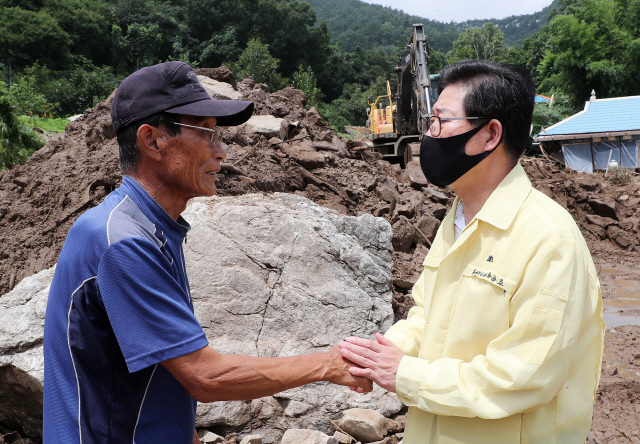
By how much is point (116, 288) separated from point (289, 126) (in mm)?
7983

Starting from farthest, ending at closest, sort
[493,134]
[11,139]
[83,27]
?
1. [83,27]
2. [11,139]
3. [493,134]

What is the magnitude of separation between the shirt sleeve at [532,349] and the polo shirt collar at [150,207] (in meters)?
1.11

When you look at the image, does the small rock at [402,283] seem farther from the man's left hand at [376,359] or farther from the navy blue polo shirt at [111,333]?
the navy blue polo shirt at [111,333]

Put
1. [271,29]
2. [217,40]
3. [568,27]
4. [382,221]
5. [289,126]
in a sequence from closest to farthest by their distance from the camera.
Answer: [382,221]
[289,126]
[568,27]
[217,40]
[271,29]

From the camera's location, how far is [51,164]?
23.7 ft

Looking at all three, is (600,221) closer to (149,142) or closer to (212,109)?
(212,109)

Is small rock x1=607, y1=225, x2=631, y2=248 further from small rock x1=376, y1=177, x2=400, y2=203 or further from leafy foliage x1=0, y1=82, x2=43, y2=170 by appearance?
leafy foliage x1=0, y1=82, x2=43, y2=170

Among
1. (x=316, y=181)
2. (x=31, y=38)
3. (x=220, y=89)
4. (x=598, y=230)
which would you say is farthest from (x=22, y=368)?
(x=31, y=38)

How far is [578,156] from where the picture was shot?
2302cm

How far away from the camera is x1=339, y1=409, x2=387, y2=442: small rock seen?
358 cm

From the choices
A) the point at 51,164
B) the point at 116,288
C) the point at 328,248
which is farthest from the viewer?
the point at 51,164

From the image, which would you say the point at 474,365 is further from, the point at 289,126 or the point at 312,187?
the point at 289,126

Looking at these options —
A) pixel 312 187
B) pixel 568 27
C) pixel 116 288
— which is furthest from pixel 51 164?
pixel 568 27

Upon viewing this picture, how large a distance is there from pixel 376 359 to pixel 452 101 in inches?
43.8
